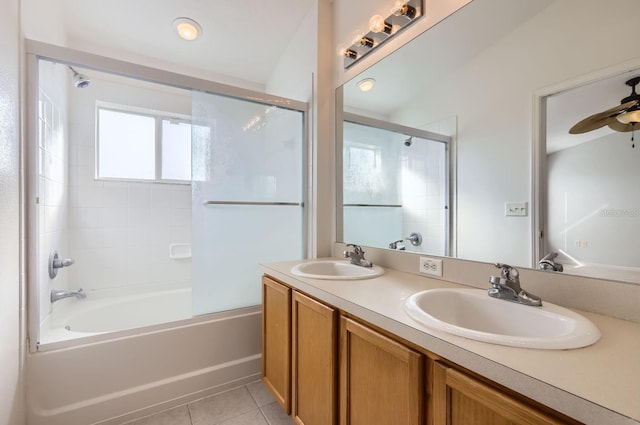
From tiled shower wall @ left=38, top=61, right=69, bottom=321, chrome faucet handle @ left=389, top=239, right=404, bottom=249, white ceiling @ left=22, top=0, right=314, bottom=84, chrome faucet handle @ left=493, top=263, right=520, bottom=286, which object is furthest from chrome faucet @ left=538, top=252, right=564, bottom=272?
tiled shower wall @ left=38, top=61, right=69, bottom=321

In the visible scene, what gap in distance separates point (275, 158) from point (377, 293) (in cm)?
141

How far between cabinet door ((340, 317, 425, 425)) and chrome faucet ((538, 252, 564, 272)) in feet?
1.98

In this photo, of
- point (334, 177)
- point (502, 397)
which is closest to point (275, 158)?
point (334, 177)

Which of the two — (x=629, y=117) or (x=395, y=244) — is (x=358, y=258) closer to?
(x=395, y=244)

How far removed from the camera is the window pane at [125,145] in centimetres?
251

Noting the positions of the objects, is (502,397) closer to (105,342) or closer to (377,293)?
(377,293)

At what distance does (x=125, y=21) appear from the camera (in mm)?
2059

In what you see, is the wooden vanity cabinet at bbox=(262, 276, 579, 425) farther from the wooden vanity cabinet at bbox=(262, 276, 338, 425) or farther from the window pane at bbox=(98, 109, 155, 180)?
the window pane at bbox=(98, 109, 155, 180)

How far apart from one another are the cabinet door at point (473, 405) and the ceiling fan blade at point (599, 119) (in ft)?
2.91

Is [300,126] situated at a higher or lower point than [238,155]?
higher

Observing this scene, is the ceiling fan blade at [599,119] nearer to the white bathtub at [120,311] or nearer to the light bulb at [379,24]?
the light bulb at [379,24]

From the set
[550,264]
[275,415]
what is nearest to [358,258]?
[550,264]

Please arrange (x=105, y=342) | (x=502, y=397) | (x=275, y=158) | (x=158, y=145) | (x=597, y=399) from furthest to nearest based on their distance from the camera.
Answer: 1. (x=158, y=145)
2. (x=275, y=158)
3. (x=105, y=342)
4. (x=502, y=397)
5. (x=597, y=399)

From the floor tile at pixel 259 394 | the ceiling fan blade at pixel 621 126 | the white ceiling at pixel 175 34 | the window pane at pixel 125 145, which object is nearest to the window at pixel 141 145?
the window pane at pixel 125 145
